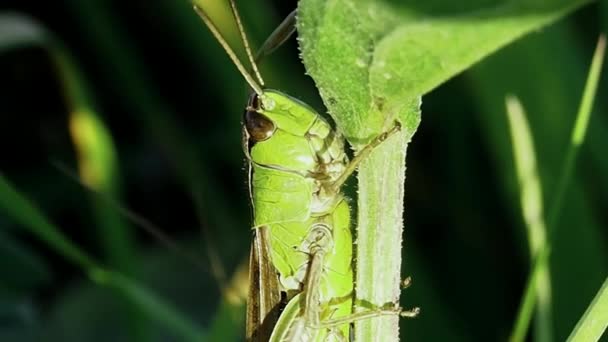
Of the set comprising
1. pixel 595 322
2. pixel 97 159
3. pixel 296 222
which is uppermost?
pixel 97 159

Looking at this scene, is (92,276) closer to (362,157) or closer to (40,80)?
(362,157)

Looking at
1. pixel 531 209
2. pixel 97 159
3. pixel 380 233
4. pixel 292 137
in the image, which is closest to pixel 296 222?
pixel 292 137

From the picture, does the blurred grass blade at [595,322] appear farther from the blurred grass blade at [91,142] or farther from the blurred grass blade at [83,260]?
the blurred grass blade at [91,142]

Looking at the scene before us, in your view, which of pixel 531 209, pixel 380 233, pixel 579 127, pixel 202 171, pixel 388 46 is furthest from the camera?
pixel 202 171

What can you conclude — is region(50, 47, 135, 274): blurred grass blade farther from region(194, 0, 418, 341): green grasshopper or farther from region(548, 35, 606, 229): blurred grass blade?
region(548, 35, 606, 229): blurred grass blade

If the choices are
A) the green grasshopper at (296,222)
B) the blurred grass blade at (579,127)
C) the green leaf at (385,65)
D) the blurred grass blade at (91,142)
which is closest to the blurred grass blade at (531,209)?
the blurred grass blade at (579,127)

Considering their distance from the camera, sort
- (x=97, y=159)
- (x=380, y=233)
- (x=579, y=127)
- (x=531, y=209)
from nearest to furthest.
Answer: (x=380, y=233), (x=579, y=127), (x=531, y=209), (x=97, y=159)

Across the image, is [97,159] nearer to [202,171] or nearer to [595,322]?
[202,171]
